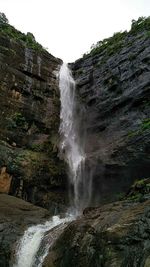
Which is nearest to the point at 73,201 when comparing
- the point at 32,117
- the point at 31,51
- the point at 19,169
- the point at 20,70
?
the point at 19,169

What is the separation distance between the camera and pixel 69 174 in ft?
61.2

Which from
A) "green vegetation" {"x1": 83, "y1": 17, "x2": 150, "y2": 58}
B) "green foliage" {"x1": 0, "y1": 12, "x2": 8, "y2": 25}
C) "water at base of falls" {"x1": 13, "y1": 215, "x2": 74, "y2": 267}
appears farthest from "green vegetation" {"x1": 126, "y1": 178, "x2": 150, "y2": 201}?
"green foliage" {"x1": 0, "y1": 12, "x2": 8, "y2": 25}

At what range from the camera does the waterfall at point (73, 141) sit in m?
18.2

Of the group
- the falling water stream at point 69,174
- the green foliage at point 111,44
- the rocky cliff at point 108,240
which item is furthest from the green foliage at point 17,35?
the rocky cliff at point 108,240

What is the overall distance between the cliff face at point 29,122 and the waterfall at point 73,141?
51 cm

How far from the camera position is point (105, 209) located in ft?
34.9

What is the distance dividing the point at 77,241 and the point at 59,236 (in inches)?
51.8

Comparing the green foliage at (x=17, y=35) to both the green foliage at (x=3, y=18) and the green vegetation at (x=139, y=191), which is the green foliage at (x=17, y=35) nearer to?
the green foliage at (x=3, y=18)

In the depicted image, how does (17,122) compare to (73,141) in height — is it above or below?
above

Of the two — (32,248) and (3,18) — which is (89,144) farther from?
(3,18)

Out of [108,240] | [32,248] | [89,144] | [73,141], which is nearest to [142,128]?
[89,144]

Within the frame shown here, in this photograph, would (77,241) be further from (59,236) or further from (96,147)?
(96,147)

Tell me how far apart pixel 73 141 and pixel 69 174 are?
3.40m

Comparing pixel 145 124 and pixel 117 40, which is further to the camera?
pixel 117 40
